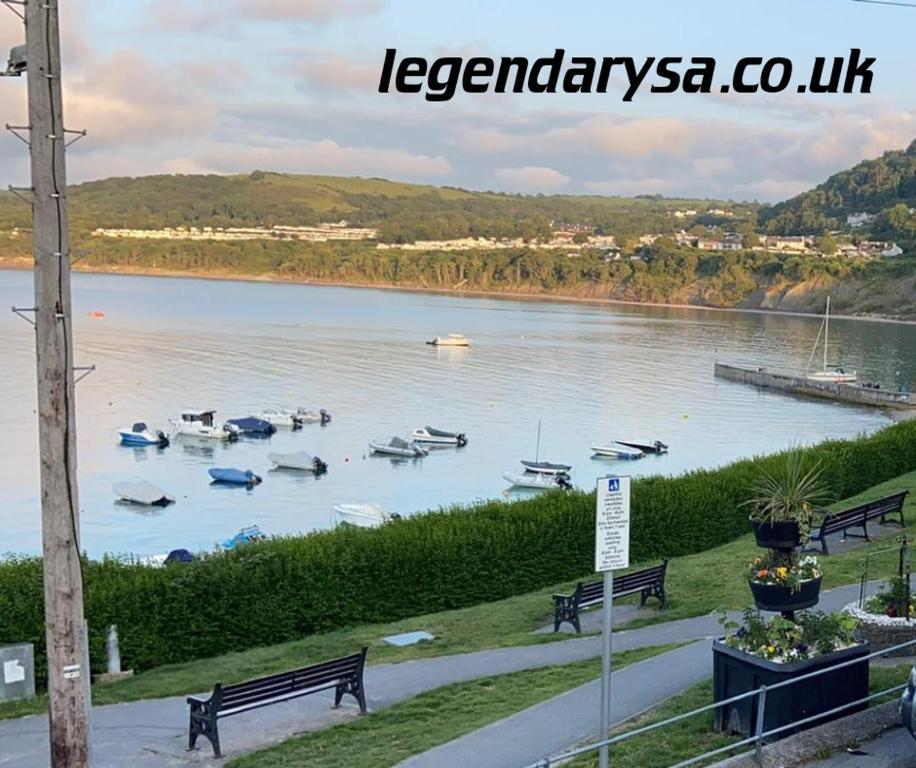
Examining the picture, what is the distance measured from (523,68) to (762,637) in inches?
339

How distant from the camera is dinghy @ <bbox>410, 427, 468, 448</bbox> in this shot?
195 ft

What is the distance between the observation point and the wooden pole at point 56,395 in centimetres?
796

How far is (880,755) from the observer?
809 cm

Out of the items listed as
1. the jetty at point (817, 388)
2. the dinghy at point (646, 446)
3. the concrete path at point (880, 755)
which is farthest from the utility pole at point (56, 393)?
the jetty at point (817, 388)

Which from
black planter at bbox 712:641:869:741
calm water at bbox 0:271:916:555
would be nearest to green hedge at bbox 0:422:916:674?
black planter at bbox 712:641:869:741

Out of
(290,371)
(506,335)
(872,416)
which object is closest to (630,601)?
(872,416)

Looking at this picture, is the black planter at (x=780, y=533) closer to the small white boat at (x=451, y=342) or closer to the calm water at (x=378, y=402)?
the calm water at (x=378, y=402)

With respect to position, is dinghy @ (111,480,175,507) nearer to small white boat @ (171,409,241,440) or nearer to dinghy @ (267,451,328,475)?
dinghy @ (267,451,328,475)

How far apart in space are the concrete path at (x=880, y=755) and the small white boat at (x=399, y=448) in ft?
161

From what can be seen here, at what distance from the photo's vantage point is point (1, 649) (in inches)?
520

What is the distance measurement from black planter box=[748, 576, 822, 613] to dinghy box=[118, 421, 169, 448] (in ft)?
175

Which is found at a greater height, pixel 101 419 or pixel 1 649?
pixel 1 649

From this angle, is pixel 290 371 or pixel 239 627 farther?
pixel 290 371

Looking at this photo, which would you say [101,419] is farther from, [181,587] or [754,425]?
[181,587]
